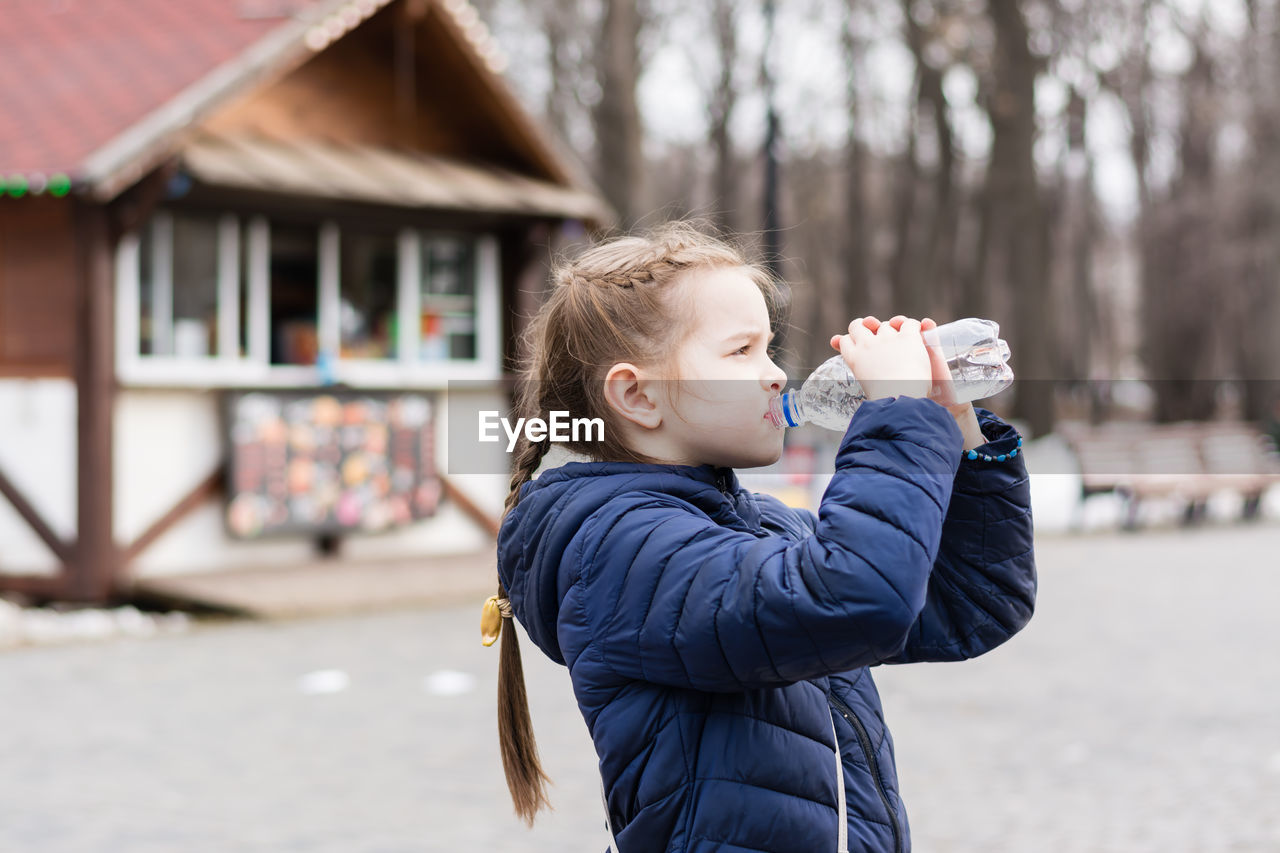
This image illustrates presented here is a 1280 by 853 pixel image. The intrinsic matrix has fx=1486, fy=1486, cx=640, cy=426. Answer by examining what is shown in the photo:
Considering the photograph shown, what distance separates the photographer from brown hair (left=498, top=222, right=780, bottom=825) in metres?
1.91

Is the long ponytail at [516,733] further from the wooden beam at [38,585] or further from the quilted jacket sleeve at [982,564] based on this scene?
the wooden beam at [38,585]

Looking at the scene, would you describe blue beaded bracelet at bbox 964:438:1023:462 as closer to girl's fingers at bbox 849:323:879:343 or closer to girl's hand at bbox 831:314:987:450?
girl's hand at bbox 831:314:987:450

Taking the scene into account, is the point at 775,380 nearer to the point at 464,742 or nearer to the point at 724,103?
the point at 464,742

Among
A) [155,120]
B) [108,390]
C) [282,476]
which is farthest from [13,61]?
[282,476]

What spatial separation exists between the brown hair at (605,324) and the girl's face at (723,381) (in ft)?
0.09

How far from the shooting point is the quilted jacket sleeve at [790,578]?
1.63 m

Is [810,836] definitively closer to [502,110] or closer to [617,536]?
[617,536]

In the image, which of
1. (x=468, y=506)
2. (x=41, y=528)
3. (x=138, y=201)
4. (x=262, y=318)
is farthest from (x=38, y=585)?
(x=468, y=506)

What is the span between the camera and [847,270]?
3572cm

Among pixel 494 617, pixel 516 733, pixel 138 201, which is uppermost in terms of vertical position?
pixel 138 201

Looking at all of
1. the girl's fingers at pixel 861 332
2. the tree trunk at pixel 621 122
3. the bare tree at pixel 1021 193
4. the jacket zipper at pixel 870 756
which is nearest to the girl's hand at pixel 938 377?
the girl's fingers at pixel 861 332

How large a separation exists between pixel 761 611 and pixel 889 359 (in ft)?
1.09

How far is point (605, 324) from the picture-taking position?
6.32ft

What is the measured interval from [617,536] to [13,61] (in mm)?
12265
